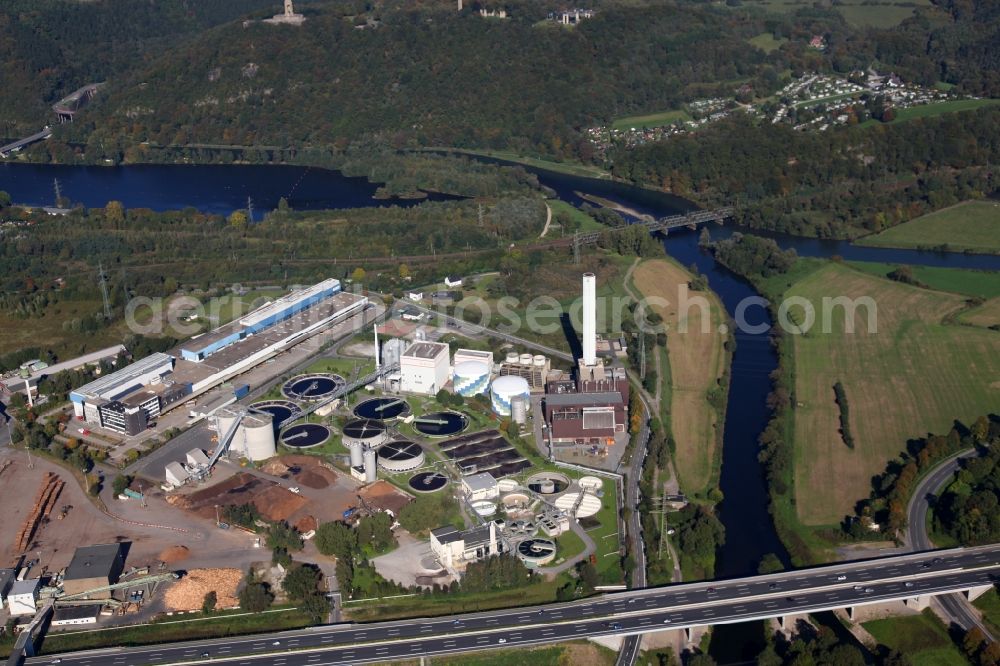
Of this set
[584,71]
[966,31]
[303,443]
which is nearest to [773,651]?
[303,443]

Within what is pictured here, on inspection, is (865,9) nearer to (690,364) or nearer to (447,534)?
(690,364)

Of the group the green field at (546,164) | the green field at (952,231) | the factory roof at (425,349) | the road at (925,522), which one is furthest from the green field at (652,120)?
the road at (925,522)

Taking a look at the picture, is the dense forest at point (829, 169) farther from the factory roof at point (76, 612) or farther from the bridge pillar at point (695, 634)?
the factory roof at point (76, 612)

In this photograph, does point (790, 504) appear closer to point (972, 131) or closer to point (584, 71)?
point (972, 131)

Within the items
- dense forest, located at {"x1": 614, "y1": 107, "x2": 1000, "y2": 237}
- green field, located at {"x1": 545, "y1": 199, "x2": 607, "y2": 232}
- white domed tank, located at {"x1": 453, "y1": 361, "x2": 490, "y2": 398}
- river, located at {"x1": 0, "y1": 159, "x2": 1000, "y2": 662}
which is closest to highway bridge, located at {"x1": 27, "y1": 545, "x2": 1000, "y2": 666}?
river, located at {"x1": 0, "y1": 159, "x2": 1000, "y2": 662}

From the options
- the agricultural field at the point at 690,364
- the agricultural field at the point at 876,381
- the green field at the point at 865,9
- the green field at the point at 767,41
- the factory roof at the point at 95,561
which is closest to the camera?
the factory roof at the point at 95,561
